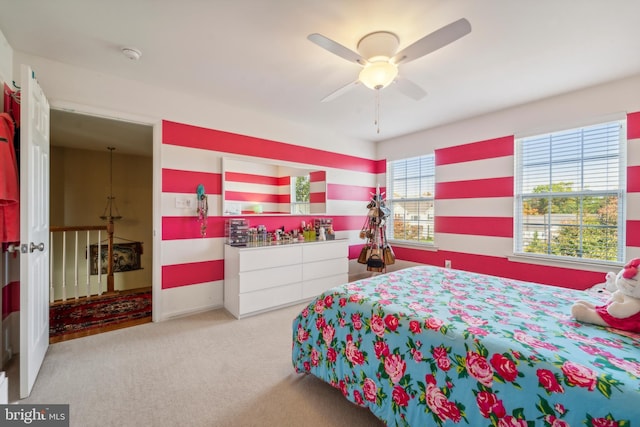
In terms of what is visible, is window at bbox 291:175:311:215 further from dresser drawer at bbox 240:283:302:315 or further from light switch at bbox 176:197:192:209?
light switch at bbox 176:197:192:209

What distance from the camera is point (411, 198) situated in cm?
445

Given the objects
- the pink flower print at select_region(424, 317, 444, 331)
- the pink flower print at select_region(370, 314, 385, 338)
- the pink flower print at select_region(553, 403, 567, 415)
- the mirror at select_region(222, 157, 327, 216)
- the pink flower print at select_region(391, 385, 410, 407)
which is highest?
the mirror at select_region(222, 157, 327, 216)

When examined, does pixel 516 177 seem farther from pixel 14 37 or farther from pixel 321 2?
pixel 14 37

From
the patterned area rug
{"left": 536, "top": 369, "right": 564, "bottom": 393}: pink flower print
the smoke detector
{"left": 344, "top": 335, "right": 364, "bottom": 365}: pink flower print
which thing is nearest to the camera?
{"left": 536, "top": 369, "right": 564, "bottom": 393}: pink flower print

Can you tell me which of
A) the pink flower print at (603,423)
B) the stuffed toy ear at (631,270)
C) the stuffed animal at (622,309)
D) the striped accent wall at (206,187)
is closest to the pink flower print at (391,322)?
the pink flower print at (603,423)

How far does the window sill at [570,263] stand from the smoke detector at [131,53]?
441 cm

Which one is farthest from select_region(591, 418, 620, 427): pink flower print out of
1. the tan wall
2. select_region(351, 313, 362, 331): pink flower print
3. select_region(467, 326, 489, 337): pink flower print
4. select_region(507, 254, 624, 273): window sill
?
the tan wall

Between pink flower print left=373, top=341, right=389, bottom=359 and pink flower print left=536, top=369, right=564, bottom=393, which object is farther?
pink flower print left=373, top=341, right=389, bottom=359

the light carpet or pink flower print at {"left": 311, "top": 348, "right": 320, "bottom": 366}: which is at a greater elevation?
pink flower print at {"left": 311, "top": 348, "right": 320, "bottom": 366}

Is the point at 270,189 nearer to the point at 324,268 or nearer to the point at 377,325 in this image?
the point at 324,268

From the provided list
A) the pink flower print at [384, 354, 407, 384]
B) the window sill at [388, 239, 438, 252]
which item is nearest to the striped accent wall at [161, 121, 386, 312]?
the window sill at [388, 239, 438, 252]

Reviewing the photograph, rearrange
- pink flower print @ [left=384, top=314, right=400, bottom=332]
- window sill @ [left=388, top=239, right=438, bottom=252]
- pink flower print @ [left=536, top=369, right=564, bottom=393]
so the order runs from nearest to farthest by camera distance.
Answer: pink flower print @ [left=536, top=369, right=564, bottom=393] < pink flower print @ [left=384, top=314, right=400, bottom=332] < window sill @ [left=388, top=239, right=438, bottom=252]

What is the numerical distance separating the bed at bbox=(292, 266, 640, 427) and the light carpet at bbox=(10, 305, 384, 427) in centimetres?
19

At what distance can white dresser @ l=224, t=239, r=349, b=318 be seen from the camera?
3.02m
